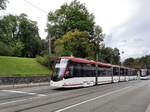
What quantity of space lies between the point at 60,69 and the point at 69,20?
53.8 meters

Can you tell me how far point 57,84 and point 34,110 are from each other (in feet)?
56.4

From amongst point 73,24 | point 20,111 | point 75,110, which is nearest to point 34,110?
point 20,111

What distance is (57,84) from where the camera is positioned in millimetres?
32438

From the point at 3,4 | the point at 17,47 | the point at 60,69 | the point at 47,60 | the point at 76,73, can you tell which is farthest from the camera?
the point at 17,47

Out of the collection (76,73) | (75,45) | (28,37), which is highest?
(28,37)

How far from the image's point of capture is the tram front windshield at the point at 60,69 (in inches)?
1286

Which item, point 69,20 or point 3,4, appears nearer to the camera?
point 3,4

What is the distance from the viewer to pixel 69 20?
85.9 m

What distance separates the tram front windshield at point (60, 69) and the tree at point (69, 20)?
51284 millimetres

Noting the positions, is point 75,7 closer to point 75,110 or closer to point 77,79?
point 77,79

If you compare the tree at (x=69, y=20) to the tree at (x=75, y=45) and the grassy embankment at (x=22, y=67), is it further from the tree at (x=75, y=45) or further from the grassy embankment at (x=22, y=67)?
the grassy embankment at (x=22, y=67)

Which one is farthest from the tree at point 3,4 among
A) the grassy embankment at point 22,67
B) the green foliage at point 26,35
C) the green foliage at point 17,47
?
the green foliage at point 26,35

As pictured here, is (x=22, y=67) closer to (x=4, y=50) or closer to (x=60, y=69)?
(x=4, y=50)

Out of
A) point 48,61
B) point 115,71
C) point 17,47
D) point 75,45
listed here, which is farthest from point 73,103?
point 17,47
